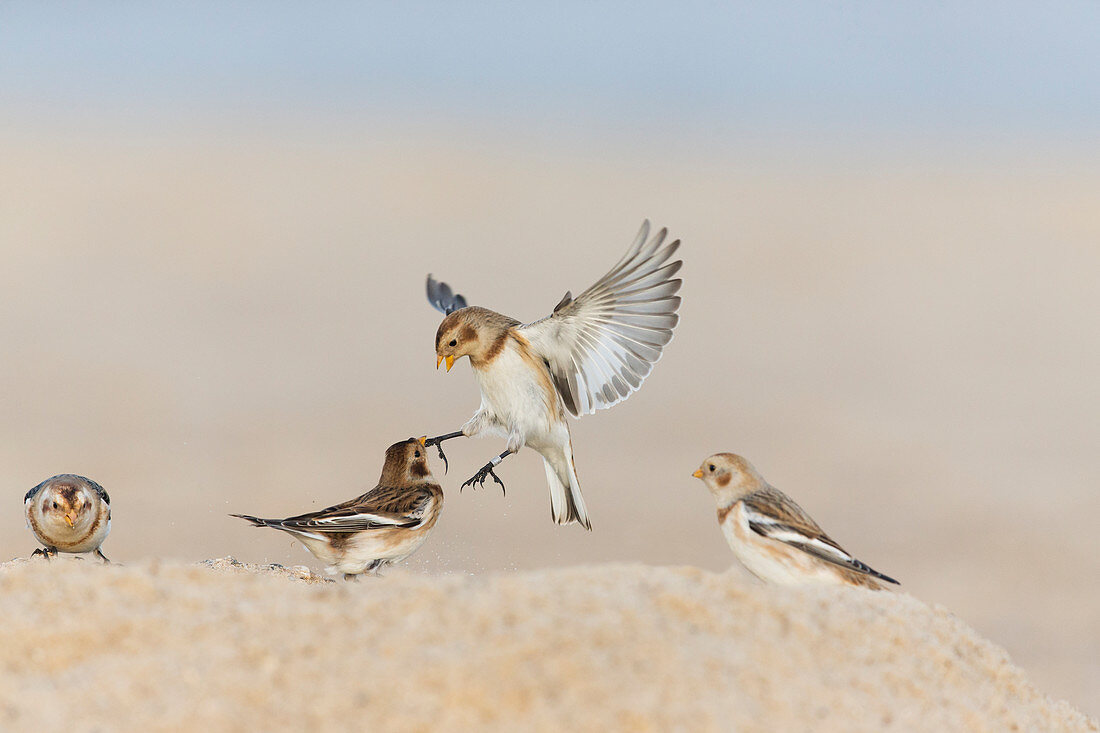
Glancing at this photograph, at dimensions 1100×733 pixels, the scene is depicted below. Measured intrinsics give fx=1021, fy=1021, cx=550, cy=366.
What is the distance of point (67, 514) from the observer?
301 inches

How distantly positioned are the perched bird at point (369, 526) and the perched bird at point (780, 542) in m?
2.25

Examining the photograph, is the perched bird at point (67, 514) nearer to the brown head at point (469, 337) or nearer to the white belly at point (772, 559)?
the brown head at point (469, 337)

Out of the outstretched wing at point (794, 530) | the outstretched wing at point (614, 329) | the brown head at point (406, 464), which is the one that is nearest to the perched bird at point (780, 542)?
the outstretched wing at point (794, 530)

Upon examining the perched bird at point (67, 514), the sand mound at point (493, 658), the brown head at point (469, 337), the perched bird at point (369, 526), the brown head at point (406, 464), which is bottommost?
the sand mound at point (493, 658)

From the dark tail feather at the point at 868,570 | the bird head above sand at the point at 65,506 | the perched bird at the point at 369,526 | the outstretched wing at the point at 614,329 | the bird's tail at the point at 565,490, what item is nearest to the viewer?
the dark tail feather at the point at 868,570

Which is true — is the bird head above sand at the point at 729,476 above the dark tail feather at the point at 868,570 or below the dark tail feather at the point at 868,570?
above

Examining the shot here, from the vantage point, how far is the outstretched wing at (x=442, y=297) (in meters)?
11.0

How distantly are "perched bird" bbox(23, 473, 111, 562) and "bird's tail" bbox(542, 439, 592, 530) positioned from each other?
3.57 metres

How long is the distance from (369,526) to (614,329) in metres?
Answer: 2.47

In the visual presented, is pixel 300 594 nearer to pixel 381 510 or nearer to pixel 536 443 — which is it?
pixel 381 510

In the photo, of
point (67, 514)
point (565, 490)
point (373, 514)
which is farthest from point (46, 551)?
point (565, 490)

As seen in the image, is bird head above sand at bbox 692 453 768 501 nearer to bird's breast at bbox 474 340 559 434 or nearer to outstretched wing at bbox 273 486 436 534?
bird's breast at bbox 474 340 559 434

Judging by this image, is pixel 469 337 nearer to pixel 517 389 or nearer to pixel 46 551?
pixel 517 389

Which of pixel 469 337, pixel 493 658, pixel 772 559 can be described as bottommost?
pixel 493 658
